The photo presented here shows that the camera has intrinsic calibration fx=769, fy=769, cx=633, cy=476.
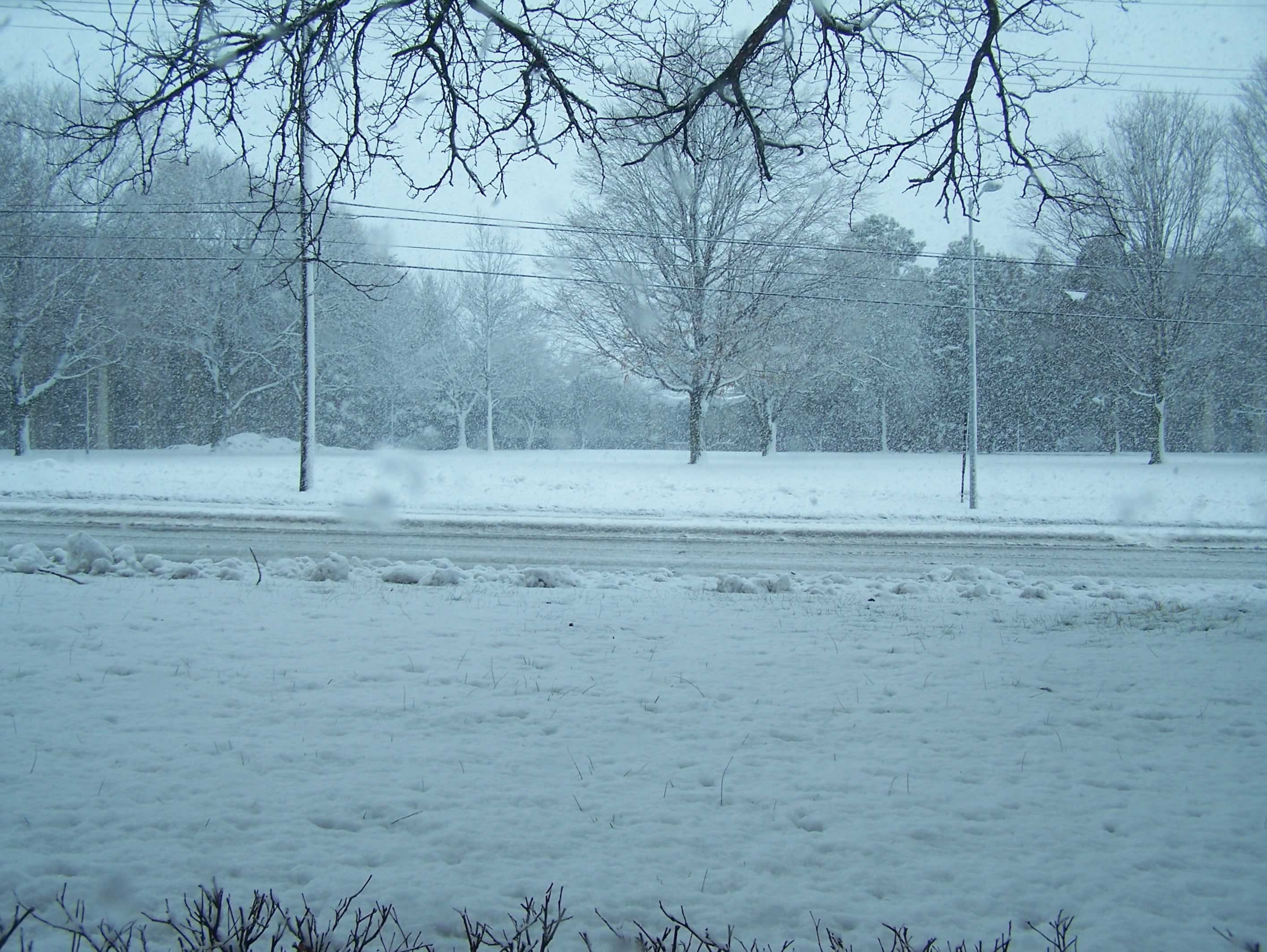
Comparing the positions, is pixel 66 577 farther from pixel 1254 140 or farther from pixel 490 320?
pixel 490 320

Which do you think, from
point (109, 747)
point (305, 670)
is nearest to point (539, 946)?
point (109, 747)

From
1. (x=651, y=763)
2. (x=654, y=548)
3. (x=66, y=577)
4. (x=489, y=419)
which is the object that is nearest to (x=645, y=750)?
(x=651, y=763)

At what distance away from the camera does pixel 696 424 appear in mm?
26344

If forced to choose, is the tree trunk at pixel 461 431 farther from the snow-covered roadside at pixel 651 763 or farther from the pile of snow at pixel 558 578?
the snow-covered roadside at pixel 651 763

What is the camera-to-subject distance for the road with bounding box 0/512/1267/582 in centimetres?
997

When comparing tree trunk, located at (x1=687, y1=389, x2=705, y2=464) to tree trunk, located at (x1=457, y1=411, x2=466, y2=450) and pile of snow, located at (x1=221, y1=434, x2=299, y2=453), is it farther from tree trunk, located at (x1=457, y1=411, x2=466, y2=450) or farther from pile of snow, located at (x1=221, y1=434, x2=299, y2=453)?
tree trunk, located at (x1=457, y1=411, x2=466, y2=450)

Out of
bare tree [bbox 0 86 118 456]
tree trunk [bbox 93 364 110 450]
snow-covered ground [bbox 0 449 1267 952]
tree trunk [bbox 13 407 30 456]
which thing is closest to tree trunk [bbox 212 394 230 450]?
bare tree [bbox 0 86 118 456]

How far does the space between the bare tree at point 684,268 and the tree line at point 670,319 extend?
87 mm

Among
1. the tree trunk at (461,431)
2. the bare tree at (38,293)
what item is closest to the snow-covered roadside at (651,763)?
the bare tree at (38,293)

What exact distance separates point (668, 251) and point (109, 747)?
2140 cm

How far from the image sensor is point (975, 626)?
6.21 metres

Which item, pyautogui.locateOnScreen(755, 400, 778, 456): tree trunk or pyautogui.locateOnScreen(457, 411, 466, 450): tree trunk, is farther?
pyautogui.locateOnScreen(457, 411, 466, 450): tree trunk

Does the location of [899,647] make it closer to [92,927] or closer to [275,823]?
[275,823]

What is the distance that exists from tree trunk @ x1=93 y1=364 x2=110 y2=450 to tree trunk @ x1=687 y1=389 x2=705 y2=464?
28.1 m
